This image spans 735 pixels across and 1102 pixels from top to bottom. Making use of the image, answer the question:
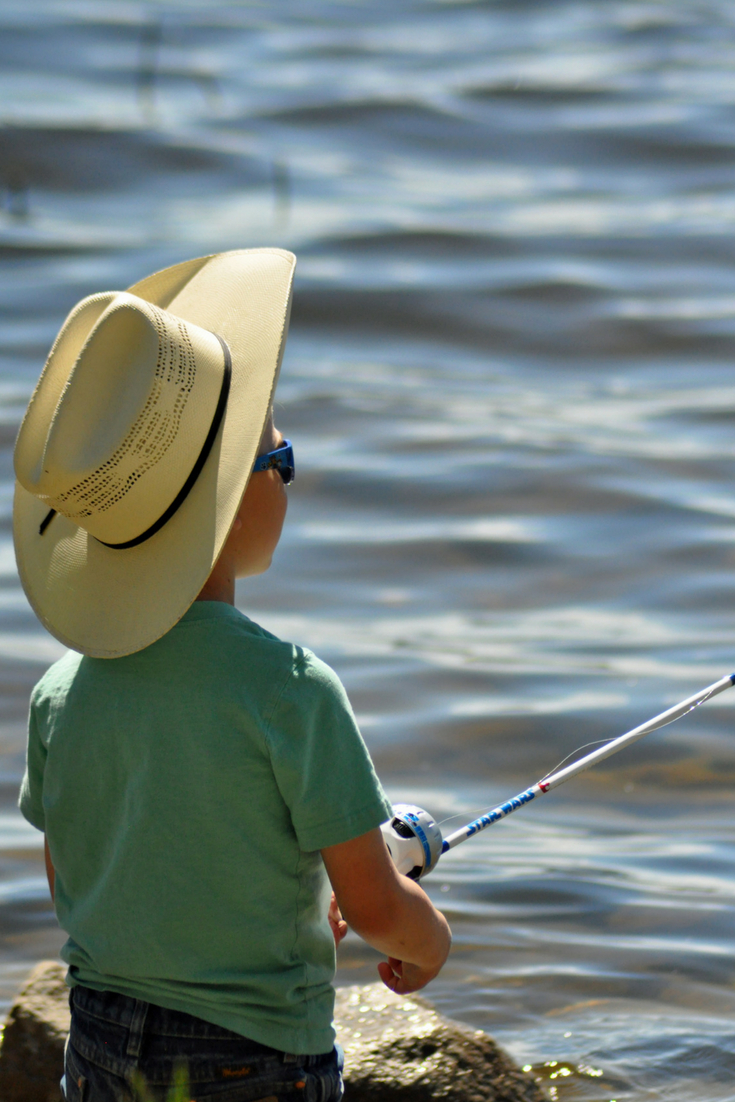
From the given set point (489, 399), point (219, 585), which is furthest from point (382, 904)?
point (489, 399)

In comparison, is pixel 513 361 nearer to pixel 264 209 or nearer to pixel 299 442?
pixel 299 442

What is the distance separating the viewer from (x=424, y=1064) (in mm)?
2980

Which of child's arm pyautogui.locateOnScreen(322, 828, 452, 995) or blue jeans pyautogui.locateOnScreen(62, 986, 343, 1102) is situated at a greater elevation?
child's arm pyautogui.locateOnScreen(322, 828, 452, 995)

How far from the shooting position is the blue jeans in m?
2.08

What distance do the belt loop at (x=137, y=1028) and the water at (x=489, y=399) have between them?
138cm

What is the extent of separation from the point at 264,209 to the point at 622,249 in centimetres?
257

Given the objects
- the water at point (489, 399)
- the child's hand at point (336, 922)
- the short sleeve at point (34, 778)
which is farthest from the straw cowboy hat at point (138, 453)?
the water at point (489, 399)

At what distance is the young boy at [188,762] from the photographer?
202 centimetres

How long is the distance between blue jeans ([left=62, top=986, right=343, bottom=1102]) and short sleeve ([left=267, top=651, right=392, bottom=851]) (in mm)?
284

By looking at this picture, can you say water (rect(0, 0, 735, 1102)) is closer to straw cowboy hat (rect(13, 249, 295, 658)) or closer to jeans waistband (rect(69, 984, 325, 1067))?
jeans waistband (rect(69, 984, 325, 1067))

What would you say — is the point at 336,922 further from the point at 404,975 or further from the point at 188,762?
the point at 188,762

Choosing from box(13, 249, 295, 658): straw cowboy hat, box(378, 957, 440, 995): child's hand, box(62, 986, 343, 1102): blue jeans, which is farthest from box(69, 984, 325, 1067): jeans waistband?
box(13, 249, 295, 658): straw cowboy hat

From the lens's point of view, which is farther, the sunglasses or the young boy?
the sunglasses

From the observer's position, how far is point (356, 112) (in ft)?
46.5
